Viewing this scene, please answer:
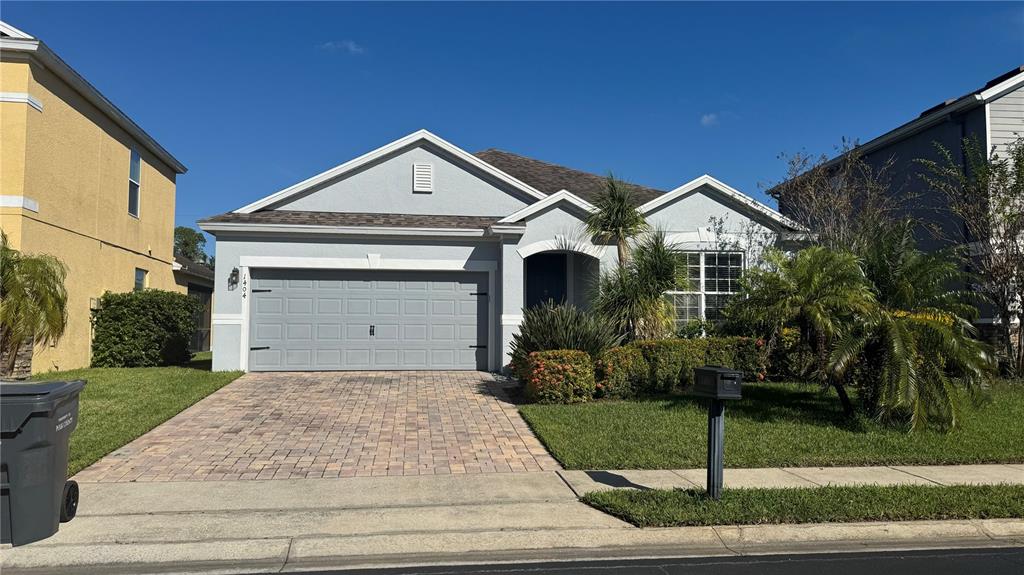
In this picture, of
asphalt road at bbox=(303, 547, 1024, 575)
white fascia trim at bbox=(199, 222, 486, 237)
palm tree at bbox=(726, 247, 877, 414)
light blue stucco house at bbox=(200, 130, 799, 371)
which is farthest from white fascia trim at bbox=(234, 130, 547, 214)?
asphalt road at bbox=(303, 547, 1024, 575)

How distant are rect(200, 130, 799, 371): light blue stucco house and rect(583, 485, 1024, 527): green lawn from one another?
324 inches

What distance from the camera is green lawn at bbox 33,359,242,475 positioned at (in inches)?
315

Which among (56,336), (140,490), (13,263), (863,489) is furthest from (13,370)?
(863,489)

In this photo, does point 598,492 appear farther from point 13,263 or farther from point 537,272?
point 13,263

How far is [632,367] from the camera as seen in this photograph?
11297mm

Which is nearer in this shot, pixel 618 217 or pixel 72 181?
pixel 618 217

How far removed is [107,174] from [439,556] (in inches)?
621

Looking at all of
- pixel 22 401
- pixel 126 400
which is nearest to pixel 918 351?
pixel 22 401

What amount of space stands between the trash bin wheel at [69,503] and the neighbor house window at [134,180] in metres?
14.9

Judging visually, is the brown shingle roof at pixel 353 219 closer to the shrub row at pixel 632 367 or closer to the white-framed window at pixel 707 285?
the white-framed window at pixel 707 285

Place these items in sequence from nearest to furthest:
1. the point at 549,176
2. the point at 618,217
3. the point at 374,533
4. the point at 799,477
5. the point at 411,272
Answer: the point at 374,533 < the point at 799,477 < the point at 618,217 < the point at 411,272 < the point at 549,176

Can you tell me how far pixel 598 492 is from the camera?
6238mm

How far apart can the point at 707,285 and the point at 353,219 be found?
852cm

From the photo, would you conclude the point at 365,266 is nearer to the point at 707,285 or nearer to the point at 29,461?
the point at 707,285
